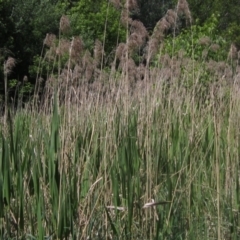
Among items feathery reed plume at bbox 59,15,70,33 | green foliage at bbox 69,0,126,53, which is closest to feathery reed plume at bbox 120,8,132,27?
feathery reed plume at bbox 59,15,70,33

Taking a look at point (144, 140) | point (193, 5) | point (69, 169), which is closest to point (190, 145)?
point (144, 140)

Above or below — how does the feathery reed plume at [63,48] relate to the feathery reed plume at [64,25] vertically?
below

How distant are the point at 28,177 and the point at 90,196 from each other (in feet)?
0.93

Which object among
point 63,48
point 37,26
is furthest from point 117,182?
point 37,26

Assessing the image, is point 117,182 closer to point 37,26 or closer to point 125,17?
point 125,17

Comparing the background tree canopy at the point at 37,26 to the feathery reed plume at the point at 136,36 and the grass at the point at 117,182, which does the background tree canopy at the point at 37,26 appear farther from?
the grass at the point at 117,182

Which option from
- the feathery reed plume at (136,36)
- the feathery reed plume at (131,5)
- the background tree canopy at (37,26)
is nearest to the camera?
the feathery reed plume at (131,5)

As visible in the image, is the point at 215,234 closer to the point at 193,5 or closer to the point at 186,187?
the point at 186,187

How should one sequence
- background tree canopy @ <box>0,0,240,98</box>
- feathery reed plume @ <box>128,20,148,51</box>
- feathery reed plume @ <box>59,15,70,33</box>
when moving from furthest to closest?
1. background tree canopy @ <box>0,0,240,98</box>
2. feathery reed plume @ <box>128,20,148,51</box>
3. feathery reed plume @ <box>59,15,70,33</box>

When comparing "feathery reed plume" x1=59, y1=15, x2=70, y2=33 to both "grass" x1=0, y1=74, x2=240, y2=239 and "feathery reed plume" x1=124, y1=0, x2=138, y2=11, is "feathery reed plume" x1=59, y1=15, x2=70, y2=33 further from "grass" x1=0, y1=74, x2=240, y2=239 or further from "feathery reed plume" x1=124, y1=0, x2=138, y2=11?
"grass" x1=0, y1=74, x2=240, y2=239

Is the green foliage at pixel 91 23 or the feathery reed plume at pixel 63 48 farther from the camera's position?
the green foliage at pixel 91 23

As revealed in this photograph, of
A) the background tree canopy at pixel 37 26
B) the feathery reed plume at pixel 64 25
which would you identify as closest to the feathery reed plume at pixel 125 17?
the feathery reed plume at pixel 64 25

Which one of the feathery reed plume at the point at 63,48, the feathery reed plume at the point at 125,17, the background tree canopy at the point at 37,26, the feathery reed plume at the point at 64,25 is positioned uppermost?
the feathery reed plume at the point at 125,17

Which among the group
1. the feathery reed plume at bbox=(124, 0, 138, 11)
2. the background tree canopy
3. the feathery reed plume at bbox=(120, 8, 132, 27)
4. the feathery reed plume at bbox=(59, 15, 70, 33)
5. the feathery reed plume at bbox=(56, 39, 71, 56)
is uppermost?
the feathery reed plume at bbox=(124, 0, 138, 11)
